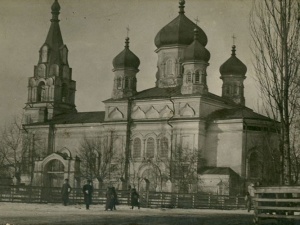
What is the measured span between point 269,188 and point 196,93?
30.6m

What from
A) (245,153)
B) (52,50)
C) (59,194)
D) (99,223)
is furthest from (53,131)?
(99,223)

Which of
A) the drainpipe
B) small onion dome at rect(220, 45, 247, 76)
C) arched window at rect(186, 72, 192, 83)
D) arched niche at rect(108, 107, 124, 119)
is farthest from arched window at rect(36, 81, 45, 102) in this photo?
small onion dome at rect(220, 45, 247, 76)

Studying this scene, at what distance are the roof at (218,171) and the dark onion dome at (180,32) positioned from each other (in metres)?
10.6

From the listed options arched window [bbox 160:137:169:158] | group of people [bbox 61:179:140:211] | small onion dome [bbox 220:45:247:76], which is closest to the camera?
group of people [bbox 61:179:140:211]

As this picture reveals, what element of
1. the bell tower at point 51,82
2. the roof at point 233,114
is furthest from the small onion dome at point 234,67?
the bell tower at point 51,82

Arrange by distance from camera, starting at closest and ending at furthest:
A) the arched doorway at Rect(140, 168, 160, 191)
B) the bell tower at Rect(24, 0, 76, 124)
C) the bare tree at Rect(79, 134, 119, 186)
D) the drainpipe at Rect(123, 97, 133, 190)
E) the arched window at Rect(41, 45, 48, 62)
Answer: the arched doorway at Rect(140, 168, 160, 191), the bare tree at Rect(79, 134, 119, 186), the drainpipe at Rect(123, 97, 133, 190), the arched window at Rect(41, 45, 48, 62), the bell tower at Rect(24, 0, 76, 124)

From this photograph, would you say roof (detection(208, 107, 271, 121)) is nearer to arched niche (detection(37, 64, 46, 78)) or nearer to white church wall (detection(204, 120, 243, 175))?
white church wall (detection(204, 120, 243, 175))

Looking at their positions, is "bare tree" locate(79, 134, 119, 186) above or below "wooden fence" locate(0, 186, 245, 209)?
above

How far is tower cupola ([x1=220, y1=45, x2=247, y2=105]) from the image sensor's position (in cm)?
5375

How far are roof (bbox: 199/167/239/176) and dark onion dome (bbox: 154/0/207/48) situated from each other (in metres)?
10.6

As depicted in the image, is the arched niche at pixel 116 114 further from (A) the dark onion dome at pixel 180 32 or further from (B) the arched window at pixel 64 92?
(B) the arched window at pixel 64 92

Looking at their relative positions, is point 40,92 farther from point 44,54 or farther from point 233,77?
point 233,77

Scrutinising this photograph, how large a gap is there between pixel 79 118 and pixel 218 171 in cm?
1543

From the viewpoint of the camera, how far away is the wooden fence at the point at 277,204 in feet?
54.3
